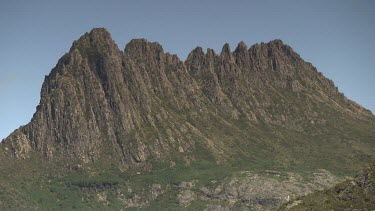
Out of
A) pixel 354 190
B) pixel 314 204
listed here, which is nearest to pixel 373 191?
pixel 354 190

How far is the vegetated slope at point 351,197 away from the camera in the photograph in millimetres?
173500

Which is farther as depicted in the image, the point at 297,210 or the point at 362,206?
the point at 297,210

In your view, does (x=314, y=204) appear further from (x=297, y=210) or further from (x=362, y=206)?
(x=362, y=206)

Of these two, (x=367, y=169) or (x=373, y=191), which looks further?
(x=367, y=169)

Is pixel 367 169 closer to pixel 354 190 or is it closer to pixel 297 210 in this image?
pixel 354 190

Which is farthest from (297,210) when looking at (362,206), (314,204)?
(362,206)

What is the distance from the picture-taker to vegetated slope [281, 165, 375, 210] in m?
174

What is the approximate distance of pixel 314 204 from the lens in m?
189

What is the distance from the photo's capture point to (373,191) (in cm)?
17738

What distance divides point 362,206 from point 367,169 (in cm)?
2087

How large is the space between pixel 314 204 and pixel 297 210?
6230 mm

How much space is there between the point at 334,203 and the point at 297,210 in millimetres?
11129

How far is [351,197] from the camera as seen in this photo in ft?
592

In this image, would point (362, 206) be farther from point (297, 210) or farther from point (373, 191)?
point (297, 210)
